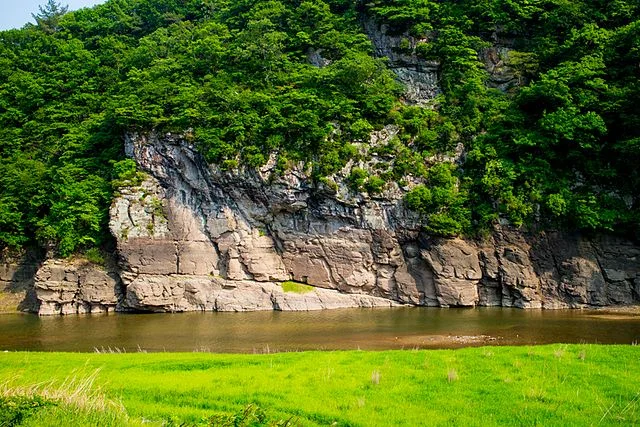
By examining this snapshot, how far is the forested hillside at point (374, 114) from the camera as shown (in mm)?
41000

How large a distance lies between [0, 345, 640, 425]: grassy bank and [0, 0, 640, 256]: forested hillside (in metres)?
26.6

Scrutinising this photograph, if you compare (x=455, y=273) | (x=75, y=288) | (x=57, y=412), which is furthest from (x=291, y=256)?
(x=57, y=412)

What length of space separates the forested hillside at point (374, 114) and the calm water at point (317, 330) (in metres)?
8.65

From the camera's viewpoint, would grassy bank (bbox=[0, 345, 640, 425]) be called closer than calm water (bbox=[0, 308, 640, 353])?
Yes

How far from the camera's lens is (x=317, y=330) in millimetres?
30828

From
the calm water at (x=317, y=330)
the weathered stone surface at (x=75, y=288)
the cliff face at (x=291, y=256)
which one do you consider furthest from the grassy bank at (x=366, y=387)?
the weathered stone surface at (x=75, y=288)

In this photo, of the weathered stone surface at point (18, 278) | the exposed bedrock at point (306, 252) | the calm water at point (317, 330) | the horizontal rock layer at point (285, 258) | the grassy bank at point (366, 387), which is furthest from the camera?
the weathered stone surface at point (18, 278)

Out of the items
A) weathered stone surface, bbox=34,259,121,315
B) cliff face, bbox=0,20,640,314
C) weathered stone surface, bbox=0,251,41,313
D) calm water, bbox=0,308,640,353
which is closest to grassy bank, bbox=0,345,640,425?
calm water, bbox=0,308,640,353

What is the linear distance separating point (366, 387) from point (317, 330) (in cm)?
1868

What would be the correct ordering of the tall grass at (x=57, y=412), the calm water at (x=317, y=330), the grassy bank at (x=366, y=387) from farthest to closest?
the calm water at (x=317, y=330) → the grassy bank at (x=366, y=387) → the tall grass at (x=57, y=412)

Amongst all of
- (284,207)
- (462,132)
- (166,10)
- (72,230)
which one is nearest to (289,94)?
(284,207)

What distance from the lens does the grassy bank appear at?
9602 mm

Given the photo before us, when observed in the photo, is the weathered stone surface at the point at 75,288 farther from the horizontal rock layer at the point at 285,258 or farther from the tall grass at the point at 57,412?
the tall grass at the point at 57,412

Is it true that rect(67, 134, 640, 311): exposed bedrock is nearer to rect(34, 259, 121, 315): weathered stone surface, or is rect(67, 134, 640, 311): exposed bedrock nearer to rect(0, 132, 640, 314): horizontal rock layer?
rect(0, 132, 640, 314): horizontal rock layer
